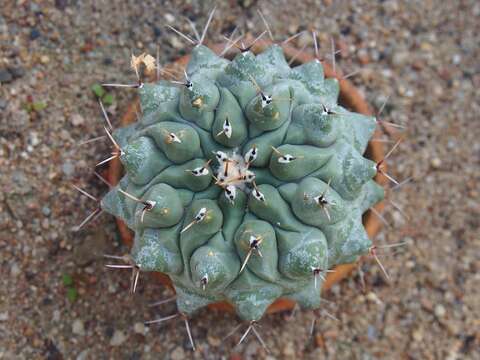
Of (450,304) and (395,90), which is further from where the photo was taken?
(395,90)

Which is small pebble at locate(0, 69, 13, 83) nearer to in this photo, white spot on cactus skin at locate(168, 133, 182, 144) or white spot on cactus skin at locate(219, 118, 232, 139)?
white spot on cactus skin at locate(168, 133, 182, 144)

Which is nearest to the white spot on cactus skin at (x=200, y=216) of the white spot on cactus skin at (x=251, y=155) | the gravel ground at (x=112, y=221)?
the white spot on cactus skin at (x=251, y=155)

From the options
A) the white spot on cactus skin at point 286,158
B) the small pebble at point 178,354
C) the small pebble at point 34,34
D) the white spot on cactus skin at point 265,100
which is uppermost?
the white spot on cactus skin at point 265,100

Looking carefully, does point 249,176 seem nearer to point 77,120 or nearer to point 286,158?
point 286,158

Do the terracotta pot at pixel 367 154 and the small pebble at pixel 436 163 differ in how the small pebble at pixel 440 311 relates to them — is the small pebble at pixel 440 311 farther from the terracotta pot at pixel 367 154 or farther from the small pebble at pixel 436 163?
the small pebble at pixel 436 163

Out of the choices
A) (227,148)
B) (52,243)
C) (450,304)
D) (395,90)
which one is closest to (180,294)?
(227,148)

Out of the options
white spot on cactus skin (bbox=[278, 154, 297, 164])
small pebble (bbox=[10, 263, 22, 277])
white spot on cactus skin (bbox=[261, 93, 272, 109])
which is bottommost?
small pebble (bbox=[10, 263, 22, 277])

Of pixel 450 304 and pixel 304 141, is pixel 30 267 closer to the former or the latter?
pixel 304 141

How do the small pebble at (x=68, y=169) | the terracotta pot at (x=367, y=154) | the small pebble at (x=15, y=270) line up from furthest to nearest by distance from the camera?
1. the small pebble at (x=68, y=169)
2. the small pebble at (x=15, y=270)
3. the terracotta pot at (x=367, y=154)

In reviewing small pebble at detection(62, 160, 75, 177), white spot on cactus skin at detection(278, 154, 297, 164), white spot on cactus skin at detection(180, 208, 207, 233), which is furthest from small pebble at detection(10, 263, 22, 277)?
white spot on cactus skin at detection(278, 154, 297, 164)
